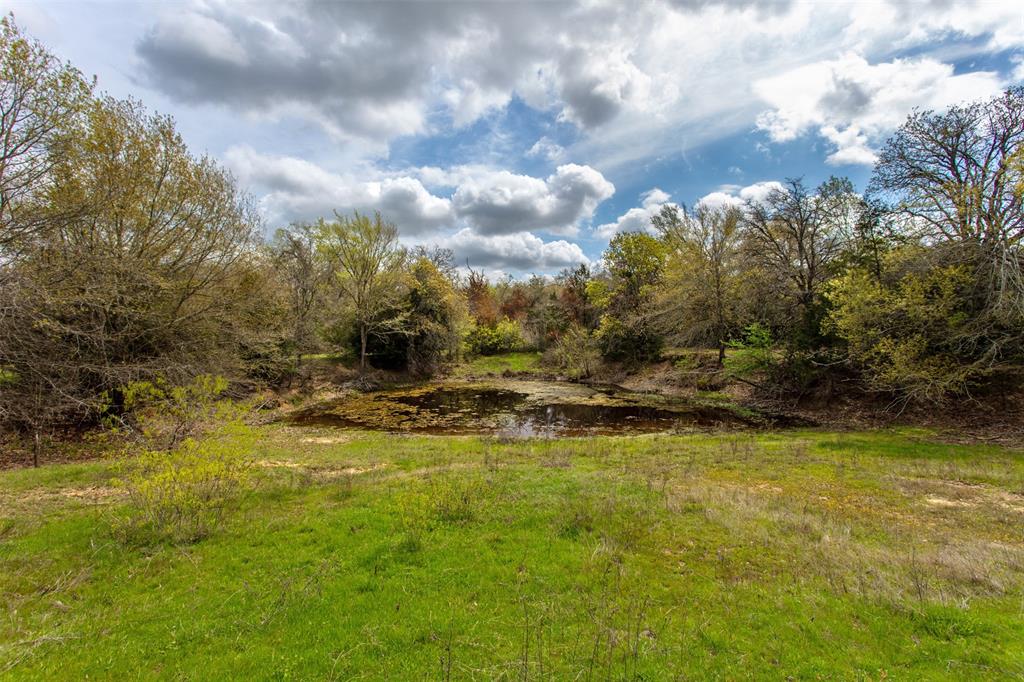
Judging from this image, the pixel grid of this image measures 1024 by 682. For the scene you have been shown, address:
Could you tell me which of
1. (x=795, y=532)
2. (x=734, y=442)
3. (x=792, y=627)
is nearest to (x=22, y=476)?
(x=792, y=627)

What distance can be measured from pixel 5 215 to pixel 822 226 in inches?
1210

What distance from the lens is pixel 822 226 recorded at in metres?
21.8

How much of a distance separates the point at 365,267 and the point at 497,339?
759 inches

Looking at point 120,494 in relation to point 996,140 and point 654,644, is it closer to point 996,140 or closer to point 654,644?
point 654,644

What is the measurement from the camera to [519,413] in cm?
2167

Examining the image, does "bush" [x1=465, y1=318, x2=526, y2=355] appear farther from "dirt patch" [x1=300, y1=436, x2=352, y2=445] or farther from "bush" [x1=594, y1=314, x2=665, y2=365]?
"dirt patch" [x1=300, y1=436, x2=352, y2=445]

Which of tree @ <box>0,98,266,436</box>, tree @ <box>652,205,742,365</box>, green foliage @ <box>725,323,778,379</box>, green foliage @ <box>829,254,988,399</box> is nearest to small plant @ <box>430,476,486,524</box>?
tree @ <box>0,98,266,436</box>

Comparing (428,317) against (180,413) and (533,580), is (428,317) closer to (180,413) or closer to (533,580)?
(180,413)

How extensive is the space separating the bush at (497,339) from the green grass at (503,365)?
2.83 ft

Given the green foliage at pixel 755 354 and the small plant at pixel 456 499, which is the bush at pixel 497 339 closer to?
the green foliage at pixel 755 354

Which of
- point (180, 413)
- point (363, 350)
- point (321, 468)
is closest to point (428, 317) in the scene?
point (363, 350)

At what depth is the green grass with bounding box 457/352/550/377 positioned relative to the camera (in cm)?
3856

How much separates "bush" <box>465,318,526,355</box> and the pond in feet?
55.3

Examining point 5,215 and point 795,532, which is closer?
point 795,532
